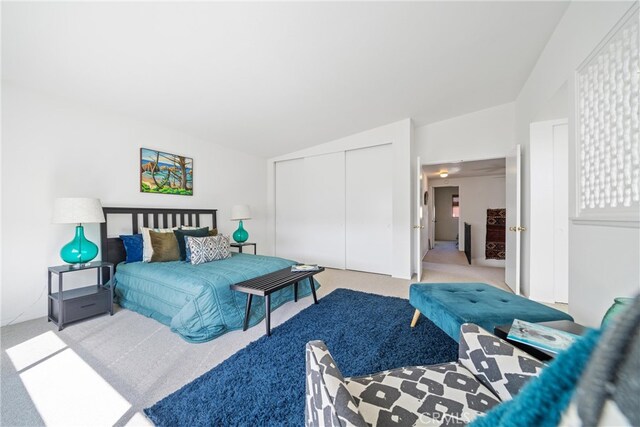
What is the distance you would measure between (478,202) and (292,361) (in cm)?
704

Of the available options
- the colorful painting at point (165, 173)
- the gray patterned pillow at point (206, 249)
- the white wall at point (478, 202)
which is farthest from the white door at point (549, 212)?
the colorful painting at point (165, 173)

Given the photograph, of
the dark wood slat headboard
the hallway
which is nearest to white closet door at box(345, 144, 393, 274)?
the hallway

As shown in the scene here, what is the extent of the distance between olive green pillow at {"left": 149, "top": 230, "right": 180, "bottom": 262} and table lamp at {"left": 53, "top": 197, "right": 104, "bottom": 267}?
1.76 feet

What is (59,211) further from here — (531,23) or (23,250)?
(531,23)

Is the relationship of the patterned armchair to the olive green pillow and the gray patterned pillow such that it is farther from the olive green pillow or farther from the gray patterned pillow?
the olive green pillow

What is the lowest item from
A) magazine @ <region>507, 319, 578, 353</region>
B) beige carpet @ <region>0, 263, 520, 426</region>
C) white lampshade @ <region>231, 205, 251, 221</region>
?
beige carpet @ <region>0, 263, 520, 426</region>

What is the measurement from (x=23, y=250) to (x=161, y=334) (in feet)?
5.74

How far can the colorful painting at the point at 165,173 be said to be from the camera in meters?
3.41

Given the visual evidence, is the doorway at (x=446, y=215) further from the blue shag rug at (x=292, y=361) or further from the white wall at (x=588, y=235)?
the blue shag rug at (x=292, y=361)

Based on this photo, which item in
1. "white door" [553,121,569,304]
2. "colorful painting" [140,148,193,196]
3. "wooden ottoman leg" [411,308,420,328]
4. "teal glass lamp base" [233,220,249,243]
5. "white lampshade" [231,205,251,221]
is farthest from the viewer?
"teal glass lamp base" [233,220,249,243]

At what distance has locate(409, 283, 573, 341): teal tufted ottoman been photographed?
1.54m

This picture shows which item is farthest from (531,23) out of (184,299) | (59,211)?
(59,211)

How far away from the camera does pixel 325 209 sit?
194 inches

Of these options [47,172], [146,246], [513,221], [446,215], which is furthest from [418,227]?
[446,215]
